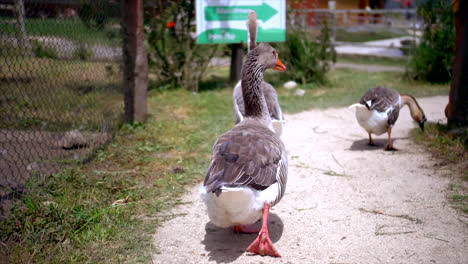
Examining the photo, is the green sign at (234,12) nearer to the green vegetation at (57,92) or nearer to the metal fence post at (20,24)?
the green vegetation at (57,92)

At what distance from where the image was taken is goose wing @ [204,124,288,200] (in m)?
2.71

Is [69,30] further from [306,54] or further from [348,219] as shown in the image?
[306,54]

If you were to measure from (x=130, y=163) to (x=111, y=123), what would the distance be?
1.16 meters

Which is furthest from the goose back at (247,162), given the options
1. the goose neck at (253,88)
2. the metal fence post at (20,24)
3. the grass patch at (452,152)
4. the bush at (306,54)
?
the bush at (306,54)

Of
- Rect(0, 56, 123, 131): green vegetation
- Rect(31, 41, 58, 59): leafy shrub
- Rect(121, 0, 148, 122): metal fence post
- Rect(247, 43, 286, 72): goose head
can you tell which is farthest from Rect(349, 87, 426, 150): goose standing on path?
Rect(31, 41, 58, 59): leafy shrub

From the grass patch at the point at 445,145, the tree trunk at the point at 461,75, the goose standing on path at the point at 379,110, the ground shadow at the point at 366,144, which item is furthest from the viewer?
the ground shadow at the point at 366,144

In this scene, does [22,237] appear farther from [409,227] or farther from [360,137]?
[360,137]

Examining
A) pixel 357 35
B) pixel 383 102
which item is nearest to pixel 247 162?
pixel 383 102

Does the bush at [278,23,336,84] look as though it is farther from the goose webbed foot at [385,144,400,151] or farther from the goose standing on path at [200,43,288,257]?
the goose standing on path at [200,43,288,257]

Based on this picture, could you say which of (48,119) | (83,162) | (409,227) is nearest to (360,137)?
(409,227)

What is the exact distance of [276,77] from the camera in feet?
35.1

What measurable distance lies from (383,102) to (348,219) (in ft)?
7.62

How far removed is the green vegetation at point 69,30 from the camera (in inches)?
147

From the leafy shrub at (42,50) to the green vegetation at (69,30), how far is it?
120mm
